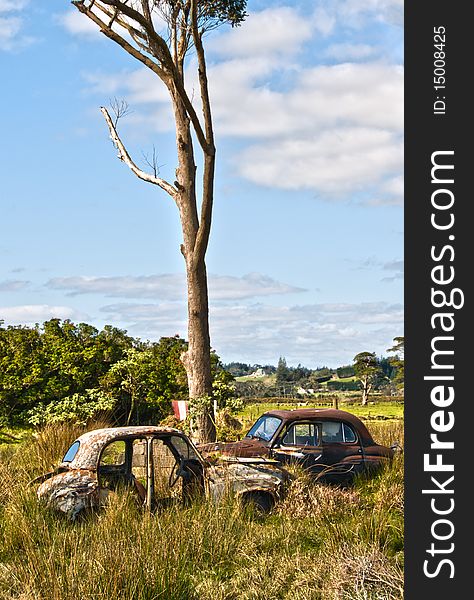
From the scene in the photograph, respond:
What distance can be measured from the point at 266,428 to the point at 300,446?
0.60 meters

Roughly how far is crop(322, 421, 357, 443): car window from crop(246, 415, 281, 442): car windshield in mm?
684

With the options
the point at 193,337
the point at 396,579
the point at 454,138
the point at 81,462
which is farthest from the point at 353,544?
the point at 193,337

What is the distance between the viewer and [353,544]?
8344mm

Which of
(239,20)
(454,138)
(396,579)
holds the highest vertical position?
(239,20)

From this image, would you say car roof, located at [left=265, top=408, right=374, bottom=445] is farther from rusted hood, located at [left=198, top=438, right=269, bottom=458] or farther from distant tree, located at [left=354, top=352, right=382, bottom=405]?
distant tree, located at [left=354, top=352, right=382, bottom=405]

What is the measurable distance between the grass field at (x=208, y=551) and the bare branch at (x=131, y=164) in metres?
7.97

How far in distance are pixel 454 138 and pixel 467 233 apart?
64 centimetres

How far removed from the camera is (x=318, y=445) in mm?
12648

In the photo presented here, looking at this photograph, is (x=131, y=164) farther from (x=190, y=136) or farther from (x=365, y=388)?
(x=365, y=388)

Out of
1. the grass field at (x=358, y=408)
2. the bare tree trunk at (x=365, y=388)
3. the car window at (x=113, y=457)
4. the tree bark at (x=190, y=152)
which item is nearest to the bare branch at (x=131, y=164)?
the tree bark at (x=190, y=152)

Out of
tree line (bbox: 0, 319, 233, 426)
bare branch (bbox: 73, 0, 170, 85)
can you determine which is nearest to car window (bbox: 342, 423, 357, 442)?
tree line (bbox: 0, 319, 233, 426)

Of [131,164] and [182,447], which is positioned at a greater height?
[131,164]

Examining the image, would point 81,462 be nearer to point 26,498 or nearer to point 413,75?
point 26,498

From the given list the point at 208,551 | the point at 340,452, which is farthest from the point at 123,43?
the point at 208,551
